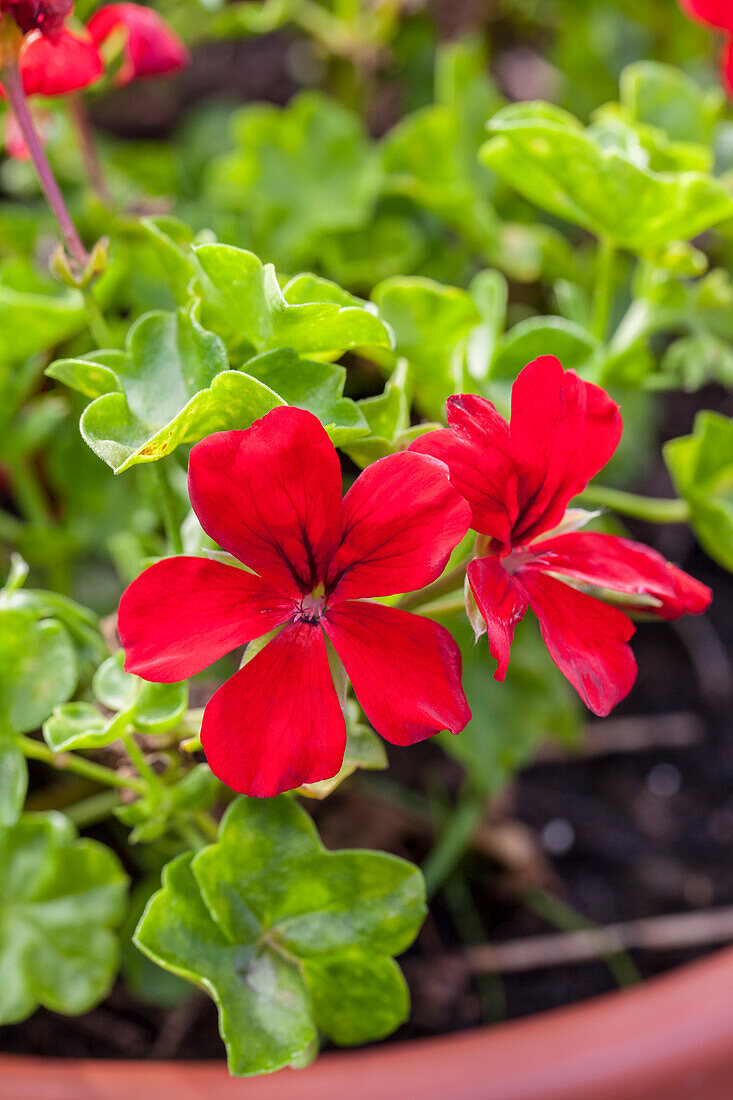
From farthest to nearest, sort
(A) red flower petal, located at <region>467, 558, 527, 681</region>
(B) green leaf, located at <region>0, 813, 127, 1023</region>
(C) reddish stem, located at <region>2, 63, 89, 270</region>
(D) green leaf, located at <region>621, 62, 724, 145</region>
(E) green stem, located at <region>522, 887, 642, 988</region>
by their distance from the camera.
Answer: (E) green stem, located at <region>522, 887, 642, 988</region>
(D) green leaf, located at <region>621, 62, 724, 145</region>
(B) green leaf, located at <region>0, 813, 127, 1023</region>
(C) reddish stem, located at <region>2, 63, 89, 270</region>
(A) red flower petal, located at <region>467, 558, 527, 681</region>

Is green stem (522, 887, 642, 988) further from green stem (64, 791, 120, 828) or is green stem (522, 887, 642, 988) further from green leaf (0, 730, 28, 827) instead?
green leaf (0, 730, 28, 827)

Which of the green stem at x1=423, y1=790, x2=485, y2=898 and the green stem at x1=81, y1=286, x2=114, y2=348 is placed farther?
the green stem at x1=423, y1=790, x2=485, y2=898

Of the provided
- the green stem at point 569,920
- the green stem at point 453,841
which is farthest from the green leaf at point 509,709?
the green stem at point 569,920

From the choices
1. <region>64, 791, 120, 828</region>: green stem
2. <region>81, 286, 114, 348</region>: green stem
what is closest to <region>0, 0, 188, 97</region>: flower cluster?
<region>81, 286, 114, 348</region>: green stem

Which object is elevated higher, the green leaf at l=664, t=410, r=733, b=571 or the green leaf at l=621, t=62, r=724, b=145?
the green leaf at l=621, t=62, r=724, b=145

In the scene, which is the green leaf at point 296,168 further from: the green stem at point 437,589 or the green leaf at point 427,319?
the green stem at point 437,589
